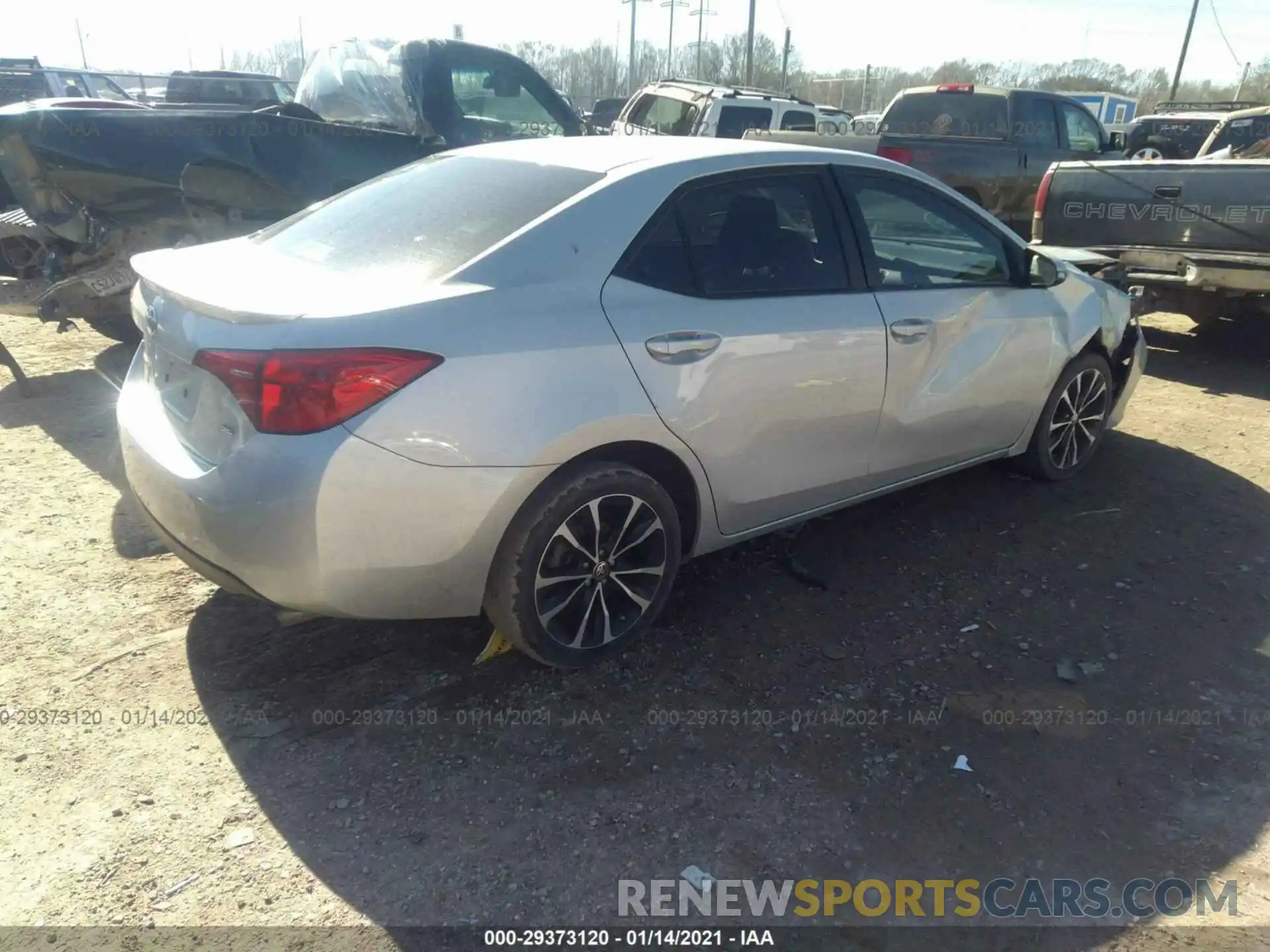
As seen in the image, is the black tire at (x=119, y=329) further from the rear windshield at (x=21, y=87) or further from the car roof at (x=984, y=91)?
the rear windshield at (x=21, y=87)

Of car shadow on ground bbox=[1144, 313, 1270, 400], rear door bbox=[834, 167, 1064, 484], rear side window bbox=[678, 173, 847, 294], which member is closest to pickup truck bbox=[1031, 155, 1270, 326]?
car shadow on ground bbox=[1144, 313, 1270, 400]

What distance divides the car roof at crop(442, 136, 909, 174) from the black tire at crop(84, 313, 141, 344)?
392 cm

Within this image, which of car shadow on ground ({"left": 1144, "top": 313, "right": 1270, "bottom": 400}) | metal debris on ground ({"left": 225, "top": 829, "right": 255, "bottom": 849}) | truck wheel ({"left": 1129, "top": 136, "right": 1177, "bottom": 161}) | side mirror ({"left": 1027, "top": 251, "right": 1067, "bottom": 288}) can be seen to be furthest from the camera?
truck wheel ({"left": 1129, "top": 136, "right": 1177, "bottom": 161})

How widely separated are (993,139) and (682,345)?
Result: 9579 millimetres

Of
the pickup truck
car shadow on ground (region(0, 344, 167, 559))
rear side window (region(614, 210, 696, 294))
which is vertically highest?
rear side window (region(614, 210, 696, 294))

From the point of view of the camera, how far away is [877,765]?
9.61 feet

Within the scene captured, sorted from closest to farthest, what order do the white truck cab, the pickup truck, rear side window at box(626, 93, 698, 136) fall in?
the pickup truck < the white truck cab < rear side window at box(626, 93, 698, 136)

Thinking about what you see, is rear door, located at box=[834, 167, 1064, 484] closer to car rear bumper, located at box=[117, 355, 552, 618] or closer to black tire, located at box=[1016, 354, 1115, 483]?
black tire, located at box=[1016, 354, 1115, 483]

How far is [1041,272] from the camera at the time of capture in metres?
4.52

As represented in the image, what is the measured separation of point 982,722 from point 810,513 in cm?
108

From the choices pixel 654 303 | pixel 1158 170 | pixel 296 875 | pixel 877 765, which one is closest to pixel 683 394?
pixel 654 303

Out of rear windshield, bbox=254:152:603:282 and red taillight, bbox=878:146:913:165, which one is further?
red taillight, bbox=878:146:913:165

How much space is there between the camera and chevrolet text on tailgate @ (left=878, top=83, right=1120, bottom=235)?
35.6 ft

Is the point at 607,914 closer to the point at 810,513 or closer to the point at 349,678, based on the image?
the point at 349,678
